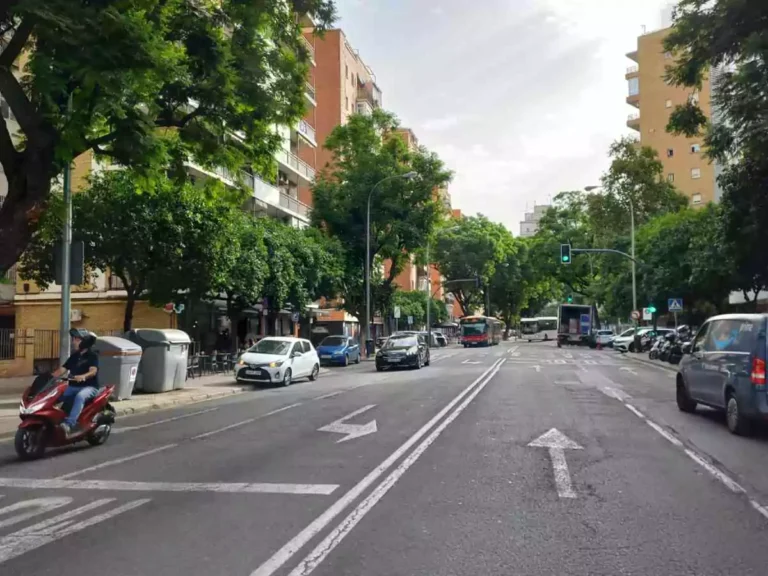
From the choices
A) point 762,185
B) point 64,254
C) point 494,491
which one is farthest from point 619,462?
point 762,185

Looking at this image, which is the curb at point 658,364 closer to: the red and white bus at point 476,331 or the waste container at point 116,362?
the waste container at point 116,362

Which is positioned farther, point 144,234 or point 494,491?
point 144,234

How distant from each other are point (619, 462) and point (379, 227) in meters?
34.3

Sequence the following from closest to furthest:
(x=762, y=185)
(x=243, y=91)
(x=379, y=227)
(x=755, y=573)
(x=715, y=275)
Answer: (x=755, y=573)
(x=243, y=91)
(x=762, y=185)
(x=715, y=275)
(x=379, y=227)

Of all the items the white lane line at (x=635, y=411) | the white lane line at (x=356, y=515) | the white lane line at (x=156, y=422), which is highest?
the white lane line at (x=356, y=515)

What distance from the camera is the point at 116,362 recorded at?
1577 centimetres

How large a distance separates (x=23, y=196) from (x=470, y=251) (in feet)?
213

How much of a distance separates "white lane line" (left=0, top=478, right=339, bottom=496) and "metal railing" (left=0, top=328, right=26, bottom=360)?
52.4ft

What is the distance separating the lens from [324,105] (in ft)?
199

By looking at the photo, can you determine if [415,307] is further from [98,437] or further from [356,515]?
[356,515]

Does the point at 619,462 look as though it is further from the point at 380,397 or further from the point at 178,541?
the point at 380,397

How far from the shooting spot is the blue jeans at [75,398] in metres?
9.37

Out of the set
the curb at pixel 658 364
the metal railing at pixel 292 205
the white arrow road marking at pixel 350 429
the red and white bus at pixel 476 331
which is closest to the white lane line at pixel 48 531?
the white arrow road marking at pixel 350 429

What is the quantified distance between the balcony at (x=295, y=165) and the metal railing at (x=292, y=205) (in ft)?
6.52
